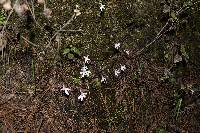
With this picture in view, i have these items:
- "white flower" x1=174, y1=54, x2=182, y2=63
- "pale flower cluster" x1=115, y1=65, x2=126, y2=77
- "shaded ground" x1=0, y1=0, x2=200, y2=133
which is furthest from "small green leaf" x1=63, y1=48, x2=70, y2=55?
"white flower" x1=174, y1=54, x2=182, y2=63

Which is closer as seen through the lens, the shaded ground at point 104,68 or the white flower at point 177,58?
the shaded ground at point 104,68

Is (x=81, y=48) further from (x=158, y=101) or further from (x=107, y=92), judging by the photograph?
(x=158, y=101)

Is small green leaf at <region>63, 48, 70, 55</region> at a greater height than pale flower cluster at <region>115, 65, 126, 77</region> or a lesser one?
greater

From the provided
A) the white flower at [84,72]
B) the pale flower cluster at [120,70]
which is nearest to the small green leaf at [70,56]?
the white flower at [84,72]

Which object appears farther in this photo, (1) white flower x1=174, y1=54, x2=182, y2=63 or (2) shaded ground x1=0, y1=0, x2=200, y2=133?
(1) white flower x1=174, y1=54, x2=182, y2=63

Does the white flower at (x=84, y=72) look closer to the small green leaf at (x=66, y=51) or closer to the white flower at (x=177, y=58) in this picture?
the small green leaf at (x=66, y=51)

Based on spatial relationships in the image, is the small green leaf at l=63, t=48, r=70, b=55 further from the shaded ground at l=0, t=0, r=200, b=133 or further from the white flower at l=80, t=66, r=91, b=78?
the white flower at l=80, t=66, r=91, b=78

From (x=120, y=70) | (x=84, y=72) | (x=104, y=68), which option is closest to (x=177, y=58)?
(x=120, y=70)

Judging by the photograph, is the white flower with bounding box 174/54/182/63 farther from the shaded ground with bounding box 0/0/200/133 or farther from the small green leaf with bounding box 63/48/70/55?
the small green leaf with bounding box 63/48/70/55

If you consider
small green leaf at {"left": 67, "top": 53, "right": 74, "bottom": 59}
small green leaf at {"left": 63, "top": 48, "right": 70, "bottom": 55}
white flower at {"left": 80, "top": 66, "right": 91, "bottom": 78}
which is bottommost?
white flower at {"left": 80, "top": 66, "right": 91, "bottom": 78}

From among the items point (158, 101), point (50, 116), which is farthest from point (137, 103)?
point (50, 116)
